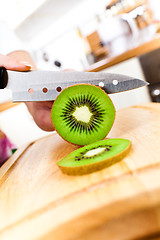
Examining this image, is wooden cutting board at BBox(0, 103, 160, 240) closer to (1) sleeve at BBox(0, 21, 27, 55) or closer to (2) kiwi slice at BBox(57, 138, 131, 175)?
(2) kiwi slice at BBox(57, 138, 131, 175)

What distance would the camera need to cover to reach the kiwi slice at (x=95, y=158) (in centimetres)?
46

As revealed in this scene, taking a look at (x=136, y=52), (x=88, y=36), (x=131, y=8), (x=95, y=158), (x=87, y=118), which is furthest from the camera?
(x=131, y=8)

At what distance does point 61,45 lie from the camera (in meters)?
2.86

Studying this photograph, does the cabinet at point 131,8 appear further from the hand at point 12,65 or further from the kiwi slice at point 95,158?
the kiwi slice at point 95,158

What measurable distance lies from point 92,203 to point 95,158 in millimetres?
128

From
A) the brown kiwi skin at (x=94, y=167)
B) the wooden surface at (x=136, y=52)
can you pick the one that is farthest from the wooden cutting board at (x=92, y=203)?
the wooden surface at (x=136, y=52)

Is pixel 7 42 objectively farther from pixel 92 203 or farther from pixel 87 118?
pixel 92 203

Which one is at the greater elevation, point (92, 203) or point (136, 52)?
point (136, 52)

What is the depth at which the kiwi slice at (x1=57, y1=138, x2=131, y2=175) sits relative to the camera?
1.52 ft

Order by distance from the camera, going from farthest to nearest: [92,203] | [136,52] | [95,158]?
[136,52]
[95,158]
[92,203]

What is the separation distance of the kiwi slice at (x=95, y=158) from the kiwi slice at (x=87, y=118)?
0.31 feet

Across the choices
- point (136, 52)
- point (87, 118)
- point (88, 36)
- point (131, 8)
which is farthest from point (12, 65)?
point (131, 8)

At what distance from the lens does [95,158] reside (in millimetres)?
487

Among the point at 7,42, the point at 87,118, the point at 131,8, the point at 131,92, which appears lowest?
the point at 131,92
